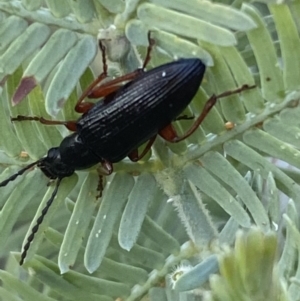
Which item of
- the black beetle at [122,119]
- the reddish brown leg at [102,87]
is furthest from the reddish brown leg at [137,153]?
the reddish brown leg at [102,87]

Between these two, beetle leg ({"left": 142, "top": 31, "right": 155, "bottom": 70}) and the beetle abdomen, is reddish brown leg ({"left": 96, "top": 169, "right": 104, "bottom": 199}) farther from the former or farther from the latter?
beetle leg ({"left": 142, "top": 31, "right": 155, "bottom": 70})

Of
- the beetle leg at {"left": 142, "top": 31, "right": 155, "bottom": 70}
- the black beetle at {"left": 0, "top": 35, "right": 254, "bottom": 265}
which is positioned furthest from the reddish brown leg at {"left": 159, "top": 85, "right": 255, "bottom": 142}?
the beetle leg at {"left": 142, "top": 31, "right": 155, "bottom": 70}

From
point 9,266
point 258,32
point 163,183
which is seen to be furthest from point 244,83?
point 9,266

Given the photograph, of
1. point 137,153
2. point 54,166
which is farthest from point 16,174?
point 137,153

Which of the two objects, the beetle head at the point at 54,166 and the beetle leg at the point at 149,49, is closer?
the beetle leg at the point at 149,49

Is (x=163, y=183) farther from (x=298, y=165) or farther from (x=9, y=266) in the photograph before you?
(x=9, y=266)

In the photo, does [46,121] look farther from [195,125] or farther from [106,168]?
[195,125]

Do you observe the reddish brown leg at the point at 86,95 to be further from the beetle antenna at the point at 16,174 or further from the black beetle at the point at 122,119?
the beetle antenna at the point at 16,174
